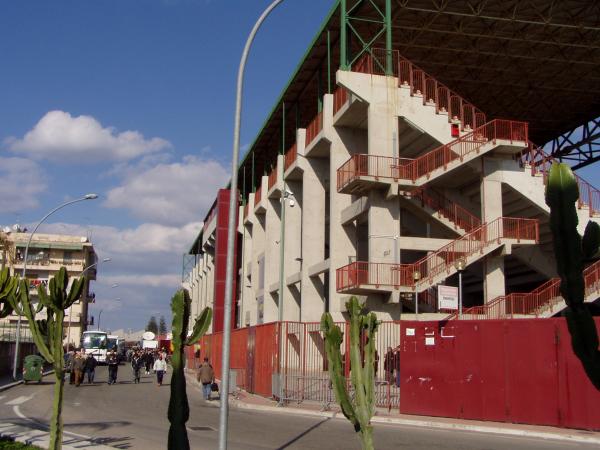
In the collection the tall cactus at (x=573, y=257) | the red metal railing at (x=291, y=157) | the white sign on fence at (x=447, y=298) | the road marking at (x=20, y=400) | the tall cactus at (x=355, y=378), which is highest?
the red metal railing at (x=291, y=157)

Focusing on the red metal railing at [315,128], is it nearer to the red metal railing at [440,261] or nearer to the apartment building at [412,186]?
the apartment building at [412,186]

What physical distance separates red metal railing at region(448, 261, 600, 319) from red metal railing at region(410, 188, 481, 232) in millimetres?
3579

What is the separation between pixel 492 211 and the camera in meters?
27.3

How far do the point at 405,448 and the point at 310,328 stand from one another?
8.99m

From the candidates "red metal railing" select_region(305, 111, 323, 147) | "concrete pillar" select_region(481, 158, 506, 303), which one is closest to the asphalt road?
"concrete pillar" select_region(481, 158, 506, 303)

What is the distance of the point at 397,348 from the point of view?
61.4 ft

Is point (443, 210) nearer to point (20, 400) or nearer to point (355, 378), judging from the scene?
point (20, 400)

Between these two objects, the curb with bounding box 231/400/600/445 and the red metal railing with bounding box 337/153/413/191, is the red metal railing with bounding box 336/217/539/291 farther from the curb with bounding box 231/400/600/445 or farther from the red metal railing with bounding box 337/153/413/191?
the curb with bounding box 231/400/600/445

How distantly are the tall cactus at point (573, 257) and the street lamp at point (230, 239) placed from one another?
550 centimetres

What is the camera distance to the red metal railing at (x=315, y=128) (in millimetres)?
33656

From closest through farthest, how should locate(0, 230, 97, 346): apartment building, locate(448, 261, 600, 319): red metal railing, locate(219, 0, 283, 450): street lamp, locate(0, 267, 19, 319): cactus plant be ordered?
locate(219, 0, 283, 450): street lamp
locate(0, 267, 19, 319): cactus plant
locate(448, 261, 600, 319): red metal railing
locate(0, 230, 97, 346): apartment building

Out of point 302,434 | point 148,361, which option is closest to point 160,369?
point 148,361

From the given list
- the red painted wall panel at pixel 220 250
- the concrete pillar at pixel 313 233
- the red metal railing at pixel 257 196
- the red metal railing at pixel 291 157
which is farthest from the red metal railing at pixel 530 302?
the red metal railing at pixel 257 196

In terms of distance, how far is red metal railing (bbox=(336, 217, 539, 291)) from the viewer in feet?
85.2
